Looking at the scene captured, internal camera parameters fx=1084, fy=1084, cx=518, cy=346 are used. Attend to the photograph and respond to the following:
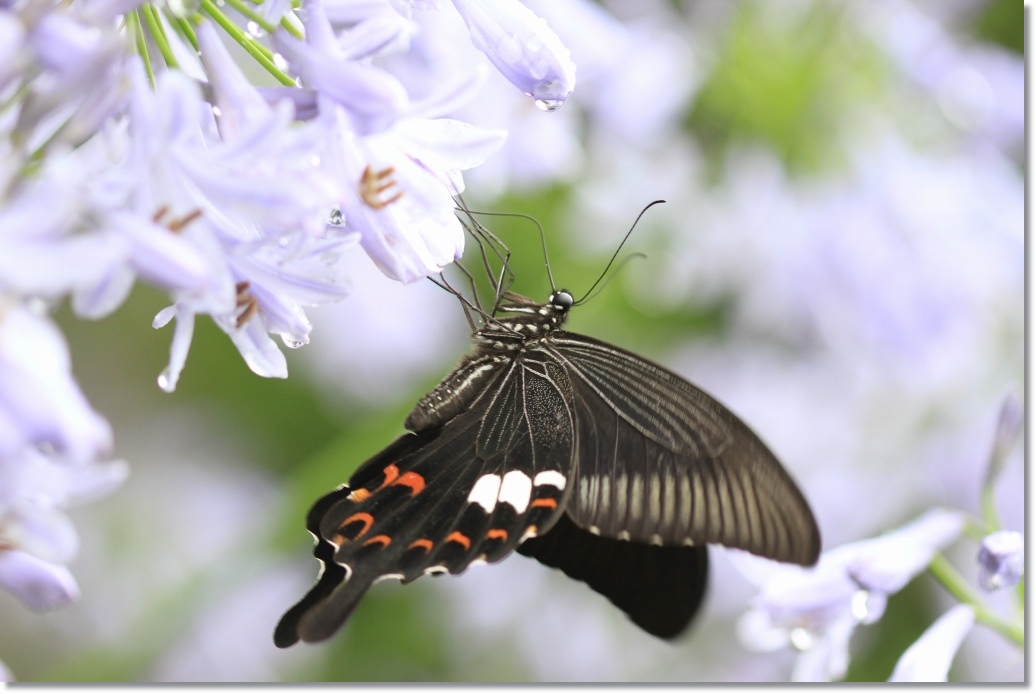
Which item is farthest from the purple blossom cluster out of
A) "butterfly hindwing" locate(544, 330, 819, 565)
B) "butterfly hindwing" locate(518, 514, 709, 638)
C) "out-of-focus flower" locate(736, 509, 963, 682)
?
"out-of-focus flower" locate(736, 509, 963, 682)

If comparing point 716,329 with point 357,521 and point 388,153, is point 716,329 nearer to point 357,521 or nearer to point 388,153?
point 357,521

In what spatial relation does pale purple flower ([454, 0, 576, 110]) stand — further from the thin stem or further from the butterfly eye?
the butterfly eye

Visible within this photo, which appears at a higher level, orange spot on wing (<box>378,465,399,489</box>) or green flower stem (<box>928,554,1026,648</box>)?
orange spot on wing (<box>378,465,399,489</box>)

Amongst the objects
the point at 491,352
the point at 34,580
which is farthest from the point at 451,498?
the point at 34,580

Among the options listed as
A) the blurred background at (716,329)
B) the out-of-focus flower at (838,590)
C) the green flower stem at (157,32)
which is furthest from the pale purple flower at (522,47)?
the blurred background at (716,329)

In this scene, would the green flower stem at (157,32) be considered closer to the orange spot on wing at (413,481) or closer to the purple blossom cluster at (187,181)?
the purple blossom cluster at (187,181)

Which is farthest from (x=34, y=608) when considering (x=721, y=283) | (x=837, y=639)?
(x=721, y=283)
